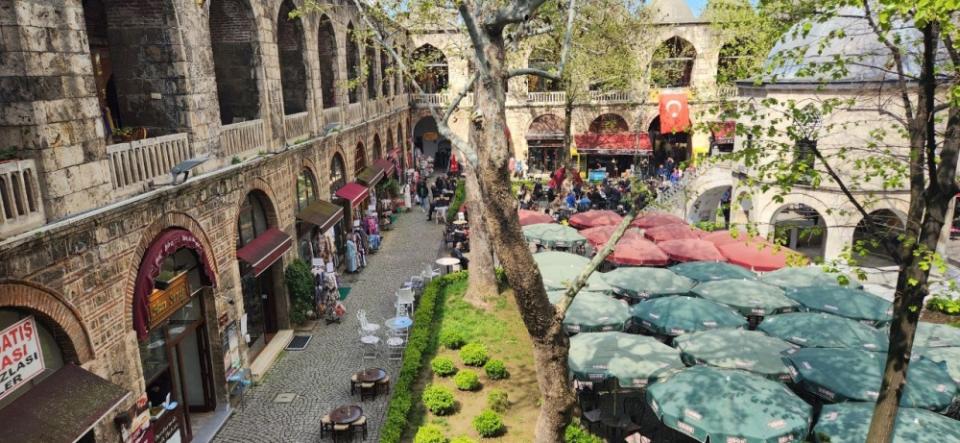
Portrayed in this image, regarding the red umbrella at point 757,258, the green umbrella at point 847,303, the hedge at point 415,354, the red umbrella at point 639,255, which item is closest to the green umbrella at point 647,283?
the red umbrella at point 639,255

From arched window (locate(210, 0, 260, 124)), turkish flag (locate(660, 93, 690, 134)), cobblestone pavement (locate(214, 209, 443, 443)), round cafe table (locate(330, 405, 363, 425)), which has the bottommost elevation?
cobblestone pavement (locate(214, 209, 443, 443))

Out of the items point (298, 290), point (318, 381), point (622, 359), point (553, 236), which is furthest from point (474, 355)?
point (553, 236)

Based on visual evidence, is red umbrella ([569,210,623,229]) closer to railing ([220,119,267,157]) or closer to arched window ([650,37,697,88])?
railing ([220,119,267,157])

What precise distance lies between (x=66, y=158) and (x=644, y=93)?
1301 inches

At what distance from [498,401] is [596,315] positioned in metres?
3.05

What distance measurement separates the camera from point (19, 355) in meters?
7.57

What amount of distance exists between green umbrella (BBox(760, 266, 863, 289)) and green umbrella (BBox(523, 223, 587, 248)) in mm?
5766

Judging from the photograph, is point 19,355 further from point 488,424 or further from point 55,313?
point 488,424

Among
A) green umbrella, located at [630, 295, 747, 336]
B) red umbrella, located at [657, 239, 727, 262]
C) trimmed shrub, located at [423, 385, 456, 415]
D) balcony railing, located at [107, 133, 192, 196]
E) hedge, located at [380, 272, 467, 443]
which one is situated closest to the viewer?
balcony railing, located at [107, 133, 192, 196]

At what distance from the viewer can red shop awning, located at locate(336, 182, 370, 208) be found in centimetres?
2142

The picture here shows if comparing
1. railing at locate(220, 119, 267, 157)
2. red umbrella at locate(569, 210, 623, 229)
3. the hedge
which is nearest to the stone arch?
the hedge

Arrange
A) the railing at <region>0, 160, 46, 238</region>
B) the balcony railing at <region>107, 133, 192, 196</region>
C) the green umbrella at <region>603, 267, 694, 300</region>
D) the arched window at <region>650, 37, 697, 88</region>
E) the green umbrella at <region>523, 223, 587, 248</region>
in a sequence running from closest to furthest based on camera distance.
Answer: the railing at <region>0, 160, 46, 238</region>
the balcony railing at <region>107, 133, 192, 196</region>
the green umbrella at <region>603, 267, 694, 300</region>
the green umbrella at <region>523, 223, 587, 248</region>
the arched window at <region>650, 37, 697, 88</region>

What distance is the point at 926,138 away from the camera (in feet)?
23.2

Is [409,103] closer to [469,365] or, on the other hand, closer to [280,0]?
[280,0]
